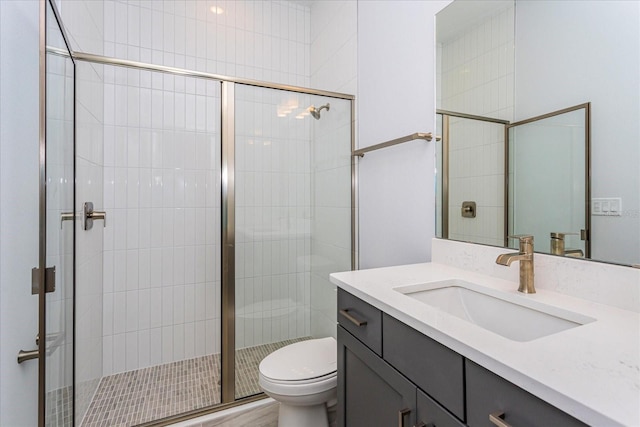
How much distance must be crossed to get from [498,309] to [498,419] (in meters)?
0.51

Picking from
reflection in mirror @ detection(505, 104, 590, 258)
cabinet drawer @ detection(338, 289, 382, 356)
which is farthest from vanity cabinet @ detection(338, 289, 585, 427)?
reflection in mirror @ detection(505, 104, 590, 258)

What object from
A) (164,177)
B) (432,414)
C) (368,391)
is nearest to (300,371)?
(368,391)

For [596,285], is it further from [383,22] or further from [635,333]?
[383,22]

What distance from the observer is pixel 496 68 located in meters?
1.19

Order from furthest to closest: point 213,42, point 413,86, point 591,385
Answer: point 213,42
point 413,86
point 591,385

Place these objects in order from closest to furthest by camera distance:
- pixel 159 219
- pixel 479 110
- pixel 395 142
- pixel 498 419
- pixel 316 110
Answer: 1. pixel 498 419
2. pixel 479 110
3. pixel 395 142
4. pixel 316 110
5. pixel 159 219

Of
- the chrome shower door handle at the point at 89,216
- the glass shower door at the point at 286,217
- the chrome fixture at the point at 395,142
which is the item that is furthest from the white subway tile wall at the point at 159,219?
the chrome fixture at the point at 395,142

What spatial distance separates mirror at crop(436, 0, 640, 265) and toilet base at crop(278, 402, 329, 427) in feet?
3.26

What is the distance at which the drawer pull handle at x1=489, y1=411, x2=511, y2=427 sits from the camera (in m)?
0.54

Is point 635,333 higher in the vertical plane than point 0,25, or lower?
lower

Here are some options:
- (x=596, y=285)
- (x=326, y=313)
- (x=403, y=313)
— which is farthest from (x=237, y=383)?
(x=596, y=285)

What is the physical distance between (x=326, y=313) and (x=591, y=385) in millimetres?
1672

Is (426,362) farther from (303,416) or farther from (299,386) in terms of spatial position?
(303,416)

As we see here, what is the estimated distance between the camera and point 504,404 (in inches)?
22.0
